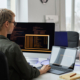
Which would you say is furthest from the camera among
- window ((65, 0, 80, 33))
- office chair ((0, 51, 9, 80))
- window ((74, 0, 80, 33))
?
window ((74, 0, 80, 33))

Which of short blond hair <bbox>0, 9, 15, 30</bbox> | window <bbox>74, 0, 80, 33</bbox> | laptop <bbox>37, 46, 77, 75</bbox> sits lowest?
laptop <bbox>37, 46, 77, 75</bbox>

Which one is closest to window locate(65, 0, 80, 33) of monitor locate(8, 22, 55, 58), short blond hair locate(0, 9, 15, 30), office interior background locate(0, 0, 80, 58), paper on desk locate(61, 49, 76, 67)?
office interior background locate(0, 0, 80, 58)

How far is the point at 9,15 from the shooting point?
1157 mm

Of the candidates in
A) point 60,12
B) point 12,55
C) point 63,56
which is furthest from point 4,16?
point 60,12

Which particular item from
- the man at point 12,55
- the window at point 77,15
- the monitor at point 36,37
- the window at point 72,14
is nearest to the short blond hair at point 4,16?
the man at point 12,55

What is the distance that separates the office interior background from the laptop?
1.47 m

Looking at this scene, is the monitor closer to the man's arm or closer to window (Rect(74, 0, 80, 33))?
the man's arm

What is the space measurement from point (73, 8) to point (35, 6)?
1.12 m

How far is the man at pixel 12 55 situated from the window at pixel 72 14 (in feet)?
8.09

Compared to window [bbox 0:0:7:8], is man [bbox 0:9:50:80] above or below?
below

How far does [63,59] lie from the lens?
145 cm

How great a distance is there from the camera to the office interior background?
283cm

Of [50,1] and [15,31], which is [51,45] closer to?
[15,31]

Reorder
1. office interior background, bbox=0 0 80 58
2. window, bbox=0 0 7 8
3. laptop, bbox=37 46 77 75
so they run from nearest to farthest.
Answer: laptop, bbox=37 46 77 75 < window, bbox=0 0 7 8 < office interior background, bbox=0 0 80 58
